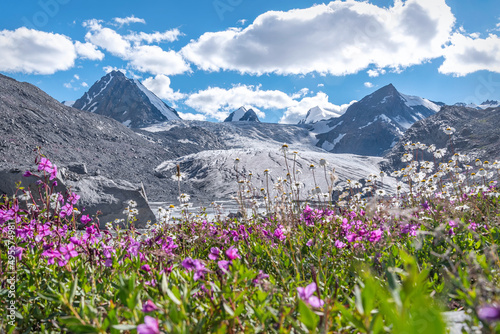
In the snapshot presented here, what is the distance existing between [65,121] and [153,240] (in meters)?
43.7

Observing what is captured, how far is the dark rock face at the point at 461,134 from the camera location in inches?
1518

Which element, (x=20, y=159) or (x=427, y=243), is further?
(x=20, y=159)

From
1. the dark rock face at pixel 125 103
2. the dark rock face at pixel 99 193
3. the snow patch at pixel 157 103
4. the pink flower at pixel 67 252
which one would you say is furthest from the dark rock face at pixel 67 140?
the snow patch at pixel 157 103

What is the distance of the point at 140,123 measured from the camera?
10819 cm

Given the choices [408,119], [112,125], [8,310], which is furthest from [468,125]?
[408,119]

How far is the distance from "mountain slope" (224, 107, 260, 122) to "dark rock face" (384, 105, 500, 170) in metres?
88.5

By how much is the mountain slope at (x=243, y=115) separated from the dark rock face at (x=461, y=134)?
88.5m

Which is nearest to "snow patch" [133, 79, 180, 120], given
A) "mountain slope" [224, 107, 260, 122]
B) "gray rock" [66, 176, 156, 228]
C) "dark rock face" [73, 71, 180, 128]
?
"dark rock face" [73, 71, 180, 128]

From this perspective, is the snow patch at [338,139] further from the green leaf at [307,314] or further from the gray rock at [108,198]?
the green leaf at [307,314]

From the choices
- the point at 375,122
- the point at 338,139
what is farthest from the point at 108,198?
the point at 375,122

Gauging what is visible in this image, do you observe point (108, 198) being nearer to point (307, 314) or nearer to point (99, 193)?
point (99, 193)

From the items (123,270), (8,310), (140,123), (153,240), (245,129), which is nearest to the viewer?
(8,310)

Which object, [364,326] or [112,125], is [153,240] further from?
[112,125]

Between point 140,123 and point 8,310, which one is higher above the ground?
point 140,123
